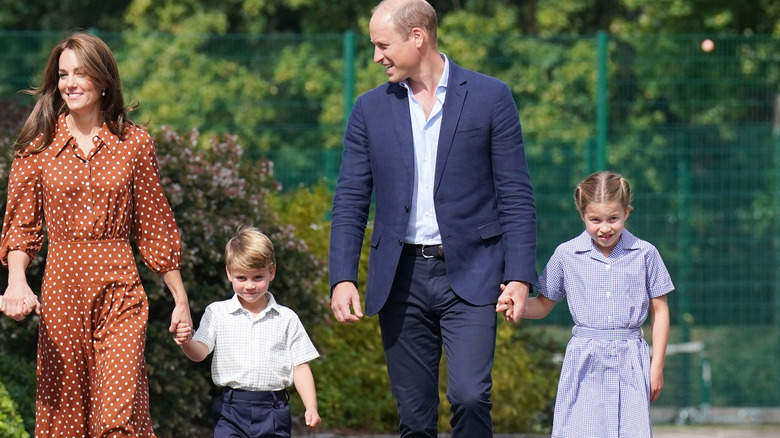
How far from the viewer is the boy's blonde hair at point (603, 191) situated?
220 inches

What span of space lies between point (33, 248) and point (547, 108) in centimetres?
822

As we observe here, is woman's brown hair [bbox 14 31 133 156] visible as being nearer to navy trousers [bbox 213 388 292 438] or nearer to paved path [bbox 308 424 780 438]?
navy trousers [bbox 213 388 292 438]

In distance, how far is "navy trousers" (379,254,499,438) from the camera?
17.4 feet

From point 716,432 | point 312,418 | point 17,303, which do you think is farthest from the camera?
point 716,432

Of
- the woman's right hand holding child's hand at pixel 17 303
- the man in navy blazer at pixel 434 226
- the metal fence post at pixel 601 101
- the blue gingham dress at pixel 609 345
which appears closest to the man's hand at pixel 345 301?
the man in navy blazer at pixel 434 226

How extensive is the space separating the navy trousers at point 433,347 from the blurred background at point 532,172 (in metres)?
2.29

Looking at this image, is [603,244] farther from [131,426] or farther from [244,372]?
[131,426]

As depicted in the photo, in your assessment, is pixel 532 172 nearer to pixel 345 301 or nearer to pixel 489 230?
pixel 489 230

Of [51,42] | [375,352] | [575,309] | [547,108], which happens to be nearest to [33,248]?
[575,309]

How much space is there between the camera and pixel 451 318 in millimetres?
5418

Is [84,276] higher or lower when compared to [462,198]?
lower

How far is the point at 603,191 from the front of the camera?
559 centimetres

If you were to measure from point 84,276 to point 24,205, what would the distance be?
1.27 feet

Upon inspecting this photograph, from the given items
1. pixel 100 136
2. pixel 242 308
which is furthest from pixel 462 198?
pixel 100 136
